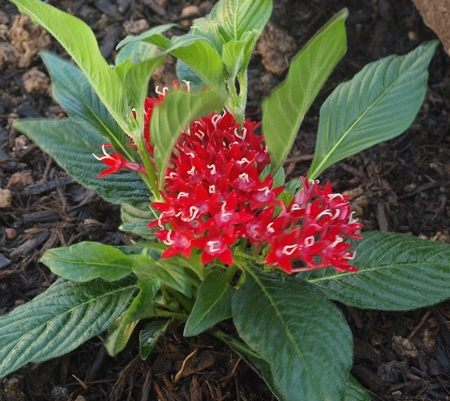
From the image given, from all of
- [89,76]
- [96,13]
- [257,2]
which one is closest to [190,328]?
[89,76]

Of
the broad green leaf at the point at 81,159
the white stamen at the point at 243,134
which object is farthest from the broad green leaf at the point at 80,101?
the white stamen at the point at 243,134

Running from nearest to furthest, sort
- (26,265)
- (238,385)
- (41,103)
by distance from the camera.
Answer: (238,385) → (26,265) → (41,103)

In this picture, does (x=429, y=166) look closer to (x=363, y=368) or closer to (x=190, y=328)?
(x=363, y=368)

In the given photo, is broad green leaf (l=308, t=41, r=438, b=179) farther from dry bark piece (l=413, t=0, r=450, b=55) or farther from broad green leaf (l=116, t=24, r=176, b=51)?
dry bark piece (l=413, t=0, r=450, b=55)

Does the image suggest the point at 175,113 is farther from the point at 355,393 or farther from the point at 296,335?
the point at 355,393

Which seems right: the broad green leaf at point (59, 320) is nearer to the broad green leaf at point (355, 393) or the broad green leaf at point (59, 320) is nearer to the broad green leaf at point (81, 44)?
the broad green leaf at point (81, 44)

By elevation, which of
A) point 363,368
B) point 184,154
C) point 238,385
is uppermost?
point 184,154
